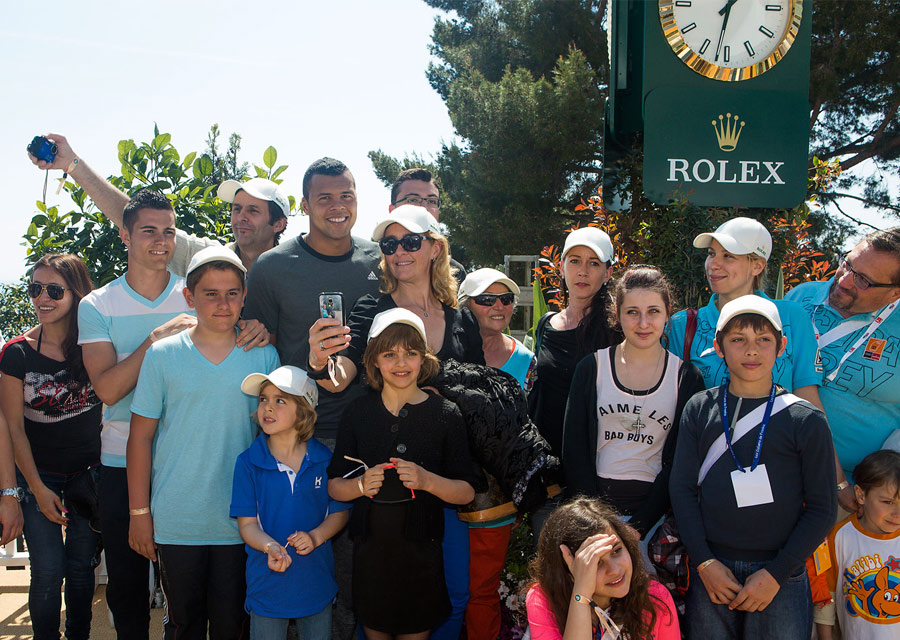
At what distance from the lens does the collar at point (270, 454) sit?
2959 millimetres

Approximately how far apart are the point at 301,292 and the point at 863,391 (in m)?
2.70

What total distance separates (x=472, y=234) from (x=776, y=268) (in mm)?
9894

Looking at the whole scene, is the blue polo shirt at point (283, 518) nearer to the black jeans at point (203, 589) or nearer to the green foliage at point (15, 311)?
the black jeans at point (203, 589)

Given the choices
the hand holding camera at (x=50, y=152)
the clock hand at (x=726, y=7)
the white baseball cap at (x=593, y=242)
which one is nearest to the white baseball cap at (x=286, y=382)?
Result: the white baseball cap at (x=593, y=242)

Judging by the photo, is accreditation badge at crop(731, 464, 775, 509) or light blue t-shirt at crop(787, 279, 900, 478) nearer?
accreditation badge at crop(731, 464, 775, 509)

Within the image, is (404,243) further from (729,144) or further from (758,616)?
(729,144)

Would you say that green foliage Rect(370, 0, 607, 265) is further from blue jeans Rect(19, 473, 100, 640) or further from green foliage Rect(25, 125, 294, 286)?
blue jeans Rect(19, 473, 100, 640)

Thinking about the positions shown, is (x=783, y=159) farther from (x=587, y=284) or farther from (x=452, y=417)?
(x=452, y=417)

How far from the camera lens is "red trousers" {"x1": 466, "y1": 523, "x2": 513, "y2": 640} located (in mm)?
3123

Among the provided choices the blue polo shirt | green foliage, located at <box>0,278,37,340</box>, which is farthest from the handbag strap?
green foliage, located at <box>0,278,37,340</box>

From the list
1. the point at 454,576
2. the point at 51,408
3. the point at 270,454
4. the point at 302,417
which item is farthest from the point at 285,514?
the point at 51,408

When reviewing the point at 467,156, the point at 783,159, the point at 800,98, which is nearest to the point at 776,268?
the point at 783,159

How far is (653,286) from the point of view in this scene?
2.94 m

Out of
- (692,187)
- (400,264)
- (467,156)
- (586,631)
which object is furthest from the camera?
(467,156)
